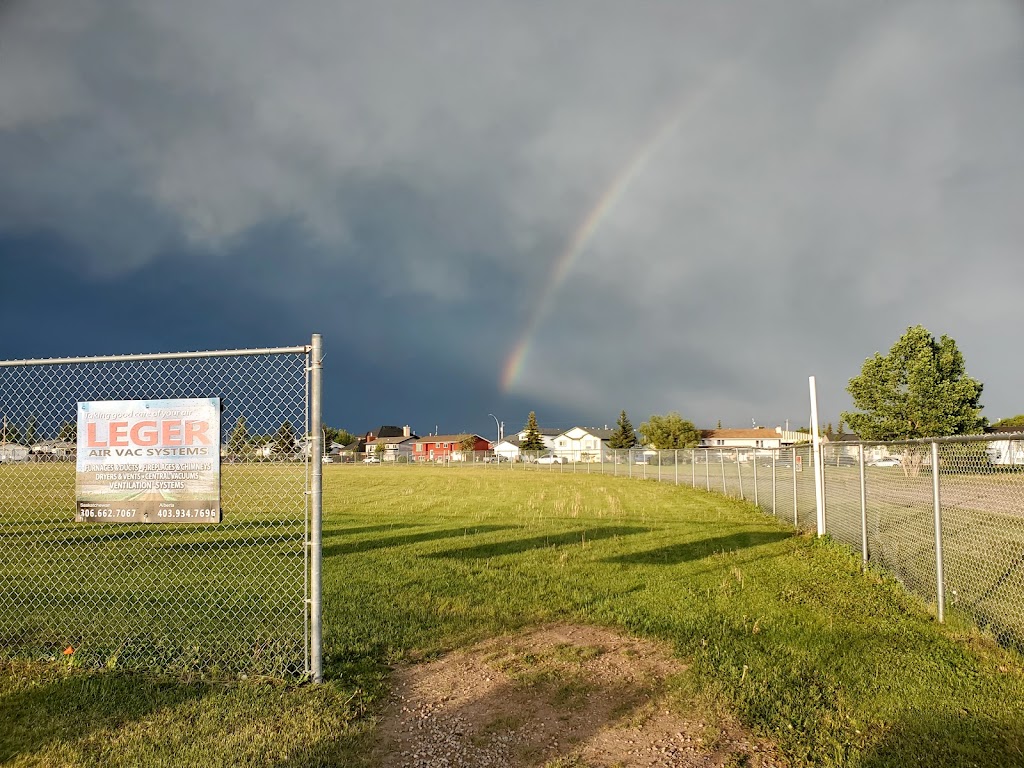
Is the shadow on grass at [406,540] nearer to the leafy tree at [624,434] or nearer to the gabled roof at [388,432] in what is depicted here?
the leafy tree at [624,434]

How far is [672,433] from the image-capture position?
88.6 meters

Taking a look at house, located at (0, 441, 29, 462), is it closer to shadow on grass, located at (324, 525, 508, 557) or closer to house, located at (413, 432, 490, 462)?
shadow on grass, located at (324, 525, 508, 557)

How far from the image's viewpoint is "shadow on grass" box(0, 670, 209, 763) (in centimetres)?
373

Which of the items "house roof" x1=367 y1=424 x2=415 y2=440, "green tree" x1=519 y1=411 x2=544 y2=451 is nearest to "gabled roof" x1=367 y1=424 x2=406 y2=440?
"house roof" x1=367 y1=424 x2=415 y2=440

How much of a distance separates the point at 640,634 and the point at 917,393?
142ft

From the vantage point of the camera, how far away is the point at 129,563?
8.88 metres

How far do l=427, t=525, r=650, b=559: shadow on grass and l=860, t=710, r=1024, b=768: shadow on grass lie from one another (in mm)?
6483

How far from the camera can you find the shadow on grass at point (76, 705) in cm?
373

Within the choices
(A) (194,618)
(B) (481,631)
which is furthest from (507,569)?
(A) (194,618)

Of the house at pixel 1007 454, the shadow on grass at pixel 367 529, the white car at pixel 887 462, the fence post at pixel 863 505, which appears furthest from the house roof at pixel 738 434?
the house at pixel 1007 454

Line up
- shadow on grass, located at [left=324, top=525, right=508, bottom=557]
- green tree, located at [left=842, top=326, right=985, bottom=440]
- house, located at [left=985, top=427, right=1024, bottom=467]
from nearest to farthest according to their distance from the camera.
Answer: house, located at [left=985, top=427, right=1024, bottom=467]
shadow on grass, located at [left=324, top=525, right=508, bottom=557]
green tree, located at [left=842, top=326, right=985, bottom=440]

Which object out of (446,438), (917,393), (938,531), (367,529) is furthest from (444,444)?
(938,531)

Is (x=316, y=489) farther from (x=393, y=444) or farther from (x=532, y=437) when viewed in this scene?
(x=393, y=444)

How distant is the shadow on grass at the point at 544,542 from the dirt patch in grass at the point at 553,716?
4516mm
